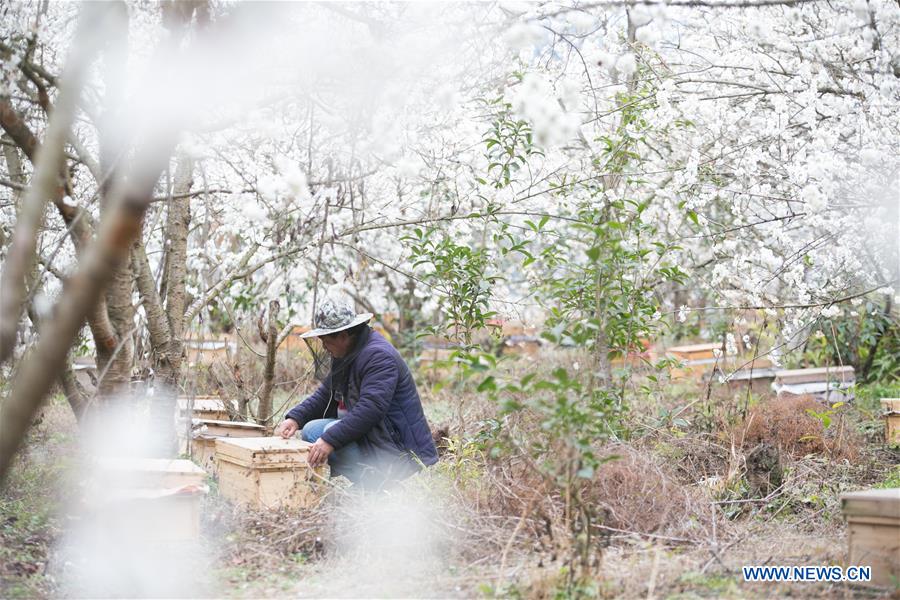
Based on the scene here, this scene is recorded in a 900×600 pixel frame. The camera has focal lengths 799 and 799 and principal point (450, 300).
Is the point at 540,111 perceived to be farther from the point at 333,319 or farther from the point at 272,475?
the point at 272,475

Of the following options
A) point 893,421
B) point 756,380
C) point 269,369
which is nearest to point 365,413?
point 269,369

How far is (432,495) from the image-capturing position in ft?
13.7

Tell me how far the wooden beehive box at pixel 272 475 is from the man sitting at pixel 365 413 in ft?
0.36

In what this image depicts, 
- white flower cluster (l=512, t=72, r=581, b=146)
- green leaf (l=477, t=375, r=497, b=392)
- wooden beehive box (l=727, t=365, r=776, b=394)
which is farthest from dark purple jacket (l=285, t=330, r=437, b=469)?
wooden beehive box (l=727, t=365, r=776, b=394)

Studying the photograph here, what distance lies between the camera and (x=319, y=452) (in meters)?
4.37

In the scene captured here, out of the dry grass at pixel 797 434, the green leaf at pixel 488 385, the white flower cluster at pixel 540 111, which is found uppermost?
the white flower cluster at pixel 540 111

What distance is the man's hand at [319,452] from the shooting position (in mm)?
4352

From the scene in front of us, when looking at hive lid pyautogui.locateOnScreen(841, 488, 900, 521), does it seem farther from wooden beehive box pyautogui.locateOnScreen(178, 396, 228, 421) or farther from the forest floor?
wooden beehive box pyautogui.locateOnScreen(178, 396, 228, 421)

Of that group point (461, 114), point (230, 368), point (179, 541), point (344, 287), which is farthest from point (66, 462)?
point (344, 287)

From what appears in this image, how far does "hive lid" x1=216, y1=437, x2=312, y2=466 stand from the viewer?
419 centimetres

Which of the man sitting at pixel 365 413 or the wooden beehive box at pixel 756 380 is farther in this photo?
the wooden beehive box at pixel 756 380

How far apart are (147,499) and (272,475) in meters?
0.81

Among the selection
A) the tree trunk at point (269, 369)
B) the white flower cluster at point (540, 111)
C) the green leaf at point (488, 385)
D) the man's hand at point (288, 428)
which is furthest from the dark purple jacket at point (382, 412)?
the green leaf at point (488, 385)

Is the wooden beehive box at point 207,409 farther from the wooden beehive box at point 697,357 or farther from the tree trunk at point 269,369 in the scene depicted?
the wooden beehive box at point 697,357
